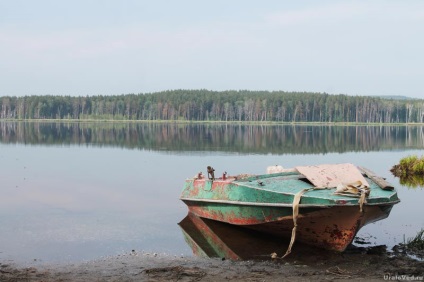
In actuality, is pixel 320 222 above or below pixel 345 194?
below

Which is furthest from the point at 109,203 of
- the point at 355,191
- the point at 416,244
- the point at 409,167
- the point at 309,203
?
the point at 409,167

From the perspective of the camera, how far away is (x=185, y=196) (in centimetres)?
1880

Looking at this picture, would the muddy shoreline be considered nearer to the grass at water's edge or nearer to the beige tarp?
the grass at water's edge

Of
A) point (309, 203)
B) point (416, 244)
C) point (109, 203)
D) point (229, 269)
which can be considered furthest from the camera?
point (109, 203)

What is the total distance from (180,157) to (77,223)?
25.6 meters

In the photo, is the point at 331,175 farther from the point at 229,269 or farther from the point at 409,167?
the point at 409,167

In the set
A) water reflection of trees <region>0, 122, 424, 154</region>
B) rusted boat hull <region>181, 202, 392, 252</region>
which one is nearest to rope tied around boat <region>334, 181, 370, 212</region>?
rusted boat hull <region>181, 202, 392, 252</region>

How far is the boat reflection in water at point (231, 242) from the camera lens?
1415 centimetres

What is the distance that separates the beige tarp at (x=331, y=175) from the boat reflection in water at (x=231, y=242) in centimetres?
172

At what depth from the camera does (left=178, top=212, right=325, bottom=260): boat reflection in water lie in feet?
46.4

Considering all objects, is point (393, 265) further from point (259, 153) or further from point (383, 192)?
point (259, 153)

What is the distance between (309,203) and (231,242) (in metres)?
3.06

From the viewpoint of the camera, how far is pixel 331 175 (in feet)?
49.8

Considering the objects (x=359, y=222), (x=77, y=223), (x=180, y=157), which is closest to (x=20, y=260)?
(x=77, y=223)
